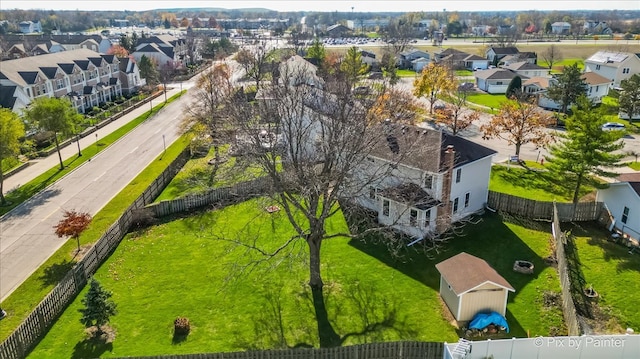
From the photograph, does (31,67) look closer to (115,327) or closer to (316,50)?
(316,50)

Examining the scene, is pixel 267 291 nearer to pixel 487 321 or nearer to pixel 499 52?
pixel 487 321

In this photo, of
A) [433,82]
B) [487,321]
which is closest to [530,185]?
[487,321]

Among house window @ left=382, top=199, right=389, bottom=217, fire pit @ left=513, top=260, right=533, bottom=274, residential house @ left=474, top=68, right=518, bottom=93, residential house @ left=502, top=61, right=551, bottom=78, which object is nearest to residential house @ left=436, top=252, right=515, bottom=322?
fire pit @ left=513, top=260, right=533, bottom=274

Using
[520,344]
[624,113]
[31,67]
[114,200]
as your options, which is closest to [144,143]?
[114,200]

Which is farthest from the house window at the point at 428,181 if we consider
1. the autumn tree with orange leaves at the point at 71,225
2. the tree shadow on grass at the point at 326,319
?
the autumn tree with orange leaves at the point at 71,225

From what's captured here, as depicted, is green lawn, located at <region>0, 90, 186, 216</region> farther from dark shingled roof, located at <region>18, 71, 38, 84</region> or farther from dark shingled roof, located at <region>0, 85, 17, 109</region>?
dark shingled roof, located at <region>18, 71, 38, 84</region>

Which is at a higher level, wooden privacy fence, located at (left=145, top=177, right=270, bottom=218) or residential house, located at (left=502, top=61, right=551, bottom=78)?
residential house, located at (left=502, top=61, right=551, bottom=78)

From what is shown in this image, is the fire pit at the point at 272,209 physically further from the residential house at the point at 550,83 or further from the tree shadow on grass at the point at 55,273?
the residential house at the point at 550,83
